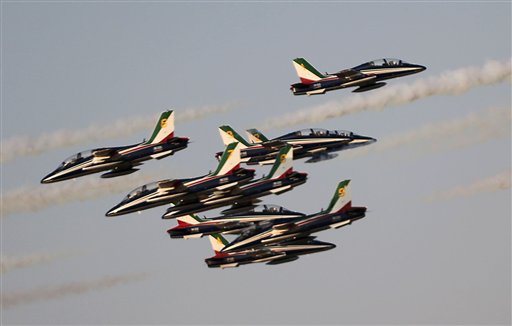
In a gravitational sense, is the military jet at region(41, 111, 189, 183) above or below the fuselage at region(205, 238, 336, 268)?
above

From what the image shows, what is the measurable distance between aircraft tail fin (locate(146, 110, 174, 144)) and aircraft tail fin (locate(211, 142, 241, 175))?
5836 millimetres

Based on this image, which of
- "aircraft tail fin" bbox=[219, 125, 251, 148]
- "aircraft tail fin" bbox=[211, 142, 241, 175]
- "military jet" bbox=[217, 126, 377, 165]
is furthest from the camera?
"aircraft tail fin" bbox=[219, 125, 251, 148]

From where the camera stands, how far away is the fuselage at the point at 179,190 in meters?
117

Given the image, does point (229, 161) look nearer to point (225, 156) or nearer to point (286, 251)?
point (225, 156)

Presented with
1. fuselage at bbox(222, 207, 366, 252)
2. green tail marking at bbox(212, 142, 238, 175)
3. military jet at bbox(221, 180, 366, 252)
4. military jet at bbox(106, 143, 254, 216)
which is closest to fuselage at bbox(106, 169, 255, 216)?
military jet at bbox(106, 143, 254, 216)

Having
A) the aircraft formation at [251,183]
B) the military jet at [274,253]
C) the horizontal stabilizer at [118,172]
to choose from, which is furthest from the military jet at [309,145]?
the horizontal stabilizer at [118,172]

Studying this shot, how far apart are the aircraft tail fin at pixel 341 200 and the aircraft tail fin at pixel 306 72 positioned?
40.8 feet

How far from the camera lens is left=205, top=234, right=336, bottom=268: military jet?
12975 cm

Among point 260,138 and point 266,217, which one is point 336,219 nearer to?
point 266,217

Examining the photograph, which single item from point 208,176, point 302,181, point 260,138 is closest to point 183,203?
point 208,176

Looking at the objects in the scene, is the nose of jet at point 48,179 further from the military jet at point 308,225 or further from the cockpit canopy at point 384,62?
the cockpit canopy at point 384,62

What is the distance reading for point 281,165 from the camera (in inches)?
4734

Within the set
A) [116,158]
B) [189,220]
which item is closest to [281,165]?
[116,158]

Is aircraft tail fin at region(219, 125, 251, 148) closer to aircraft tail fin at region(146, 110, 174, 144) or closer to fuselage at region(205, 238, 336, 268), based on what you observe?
fuselage at region(205, 238, 336, 268)
